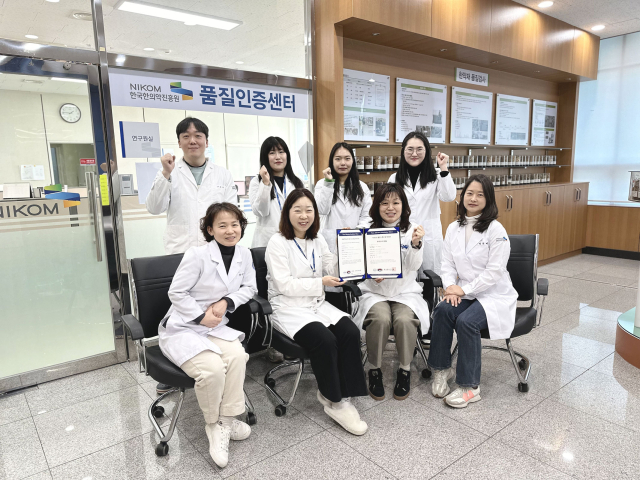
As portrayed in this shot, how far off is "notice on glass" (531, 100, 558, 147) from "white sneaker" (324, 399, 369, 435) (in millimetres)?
5823

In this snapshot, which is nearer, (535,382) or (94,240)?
(535,382)

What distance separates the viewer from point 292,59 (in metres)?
3.95

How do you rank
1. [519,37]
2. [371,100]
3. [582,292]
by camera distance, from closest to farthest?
[371,100] → [582,292] → [519,37]

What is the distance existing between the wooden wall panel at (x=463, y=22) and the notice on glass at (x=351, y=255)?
8.99ft

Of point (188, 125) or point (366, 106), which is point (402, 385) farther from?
point (366, 106)

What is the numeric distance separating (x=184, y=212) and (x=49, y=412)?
1453mm

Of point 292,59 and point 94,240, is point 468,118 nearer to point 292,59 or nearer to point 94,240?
point 292,59

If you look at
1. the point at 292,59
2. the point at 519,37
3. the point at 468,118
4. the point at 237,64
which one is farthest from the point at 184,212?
the point at 519,37

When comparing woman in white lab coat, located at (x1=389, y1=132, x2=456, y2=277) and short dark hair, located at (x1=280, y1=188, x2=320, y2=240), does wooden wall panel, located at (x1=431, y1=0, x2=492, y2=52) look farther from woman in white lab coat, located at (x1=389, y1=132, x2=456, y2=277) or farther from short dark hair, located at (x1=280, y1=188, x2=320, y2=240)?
short dark hair, located at (x1=280, y1=188, x2=320, y2=240)

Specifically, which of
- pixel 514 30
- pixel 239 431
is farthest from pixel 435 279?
pixel 514 30

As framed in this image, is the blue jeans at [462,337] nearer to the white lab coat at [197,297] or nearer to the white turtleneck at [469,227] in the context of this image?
the white turtleneck at [469,227]

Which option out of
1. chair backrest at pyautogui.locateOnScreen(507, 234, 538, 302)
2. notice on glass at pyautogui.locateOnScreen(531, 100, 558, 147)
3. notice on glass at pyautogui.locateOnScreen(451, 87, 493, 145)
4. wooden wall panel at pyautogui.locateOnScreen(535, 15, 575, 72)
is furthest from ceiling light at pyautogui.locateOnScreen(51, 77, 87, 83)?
notice on glass at pyautogui.locateOnScreen(531, 100, 558, 147)

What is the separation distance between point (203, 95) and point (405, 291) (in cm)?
218

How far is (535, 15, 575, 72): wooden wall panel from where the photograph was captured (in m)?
5.61
